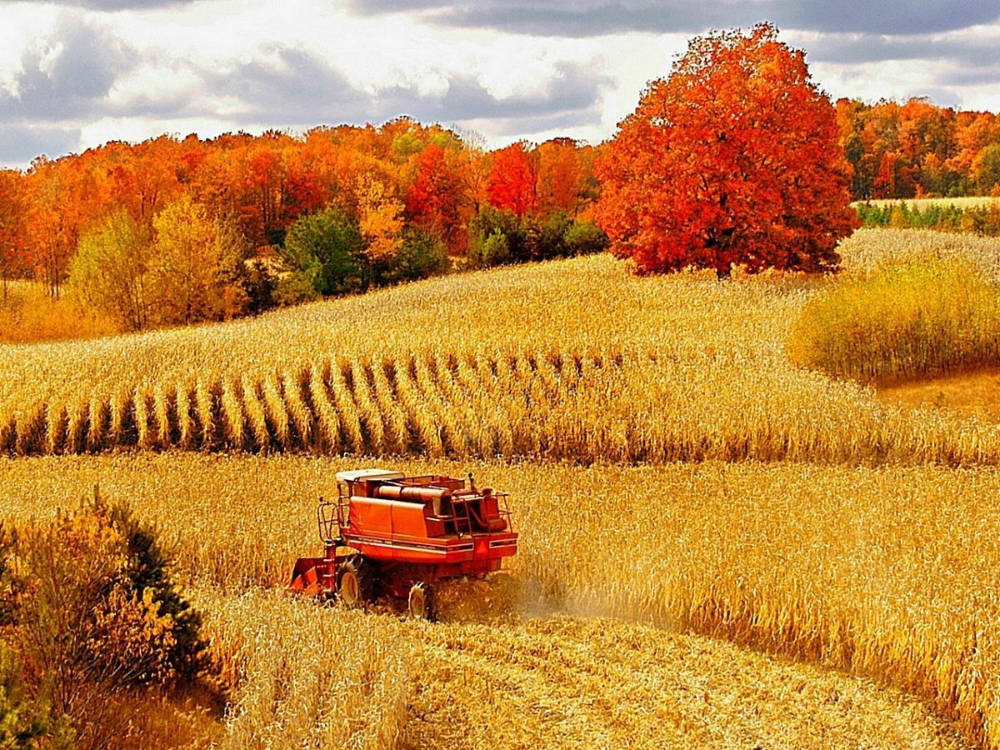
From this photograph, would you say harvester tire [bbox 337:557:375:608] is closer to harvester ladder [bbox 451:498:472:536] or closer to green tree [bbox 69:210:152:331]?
harvester ladder [bbox 451:498:472:536]

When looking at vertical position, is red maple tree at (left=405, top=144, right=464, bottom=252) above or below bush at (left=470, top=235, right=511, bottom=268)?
above

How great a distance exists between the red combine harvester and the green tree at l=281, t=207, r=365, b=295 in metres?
39.4

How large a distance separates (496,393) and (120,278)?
30.7m

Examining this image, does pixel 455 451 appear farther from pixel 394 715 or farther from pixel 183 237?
pixel 183 237

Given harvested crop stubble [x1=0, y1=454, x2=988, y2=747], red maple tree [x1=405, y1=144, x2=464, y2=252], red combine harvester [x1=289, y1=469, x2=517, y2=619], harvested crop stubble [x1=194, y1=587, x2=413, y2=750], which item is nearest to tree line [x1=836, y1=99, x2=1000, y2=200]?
red maple tree [x1=405, y1=144, x2=464, y2=252]

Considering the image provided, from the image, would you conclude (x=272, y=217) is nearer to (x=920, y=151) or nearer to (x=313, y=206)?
(x=313, y=206)

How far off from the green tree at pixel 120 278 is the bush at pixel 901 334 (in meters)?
32.4

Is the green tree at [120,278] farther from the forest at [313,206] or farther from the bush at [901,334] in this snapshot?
the bush at [901,334]

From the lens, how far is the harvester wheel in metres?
12.9

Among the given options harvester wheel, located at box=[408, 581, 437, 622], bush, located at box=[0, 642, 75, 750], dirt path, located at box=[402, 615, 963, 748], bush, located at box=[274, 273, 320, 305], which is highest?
bush, located at box=[274, 273, 320, 305]

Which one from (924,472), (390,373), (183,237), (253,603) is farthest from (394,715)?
(183,237)

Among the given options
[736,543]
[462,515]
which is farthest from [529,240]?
[462,515]

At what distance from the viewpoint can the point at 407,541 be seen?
42.6ft

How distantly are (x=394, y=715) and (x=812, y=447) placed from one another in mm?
13988
